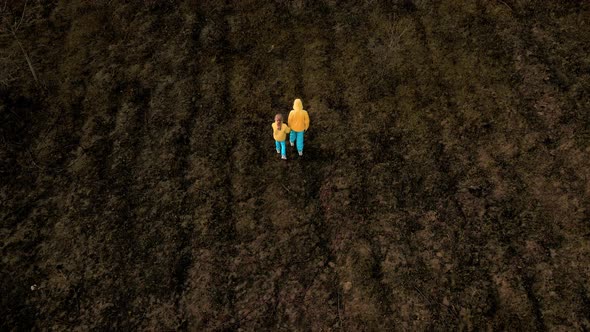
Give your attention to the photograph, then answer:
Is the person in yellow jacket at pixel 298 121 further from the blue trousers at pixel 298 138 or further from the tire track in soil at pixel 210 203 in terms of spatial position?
the tire track in soil at pixel 210 203

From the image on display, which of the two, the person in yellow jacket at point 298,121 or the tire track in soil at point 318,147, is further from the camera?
the person in yellow jacket at point 298,121

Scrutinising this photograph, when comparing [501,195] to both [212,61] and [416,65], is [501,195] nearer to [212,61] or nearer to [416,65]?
[416,65]

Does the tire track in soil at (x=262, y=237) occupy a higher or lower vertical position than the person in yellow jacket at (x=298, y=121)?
lower

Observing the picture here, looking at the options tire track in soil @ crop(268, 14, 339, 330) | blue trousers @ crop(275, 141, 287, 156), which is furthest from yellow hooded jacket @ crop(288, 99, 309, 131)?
tire track in soil @ crop(268, 14, 339, 330)

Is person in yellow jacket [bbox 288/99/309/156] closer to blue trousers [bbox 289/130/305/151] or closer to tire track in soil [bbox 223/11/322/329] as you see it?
blue trousers [bbox 289/130/305/151]

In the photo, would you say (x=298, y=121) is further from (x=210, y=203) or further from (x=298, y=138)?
(x=210, y=203)

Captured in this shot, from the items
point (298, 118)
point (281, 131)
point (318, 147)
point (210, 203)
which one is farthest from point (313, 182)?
point (210, 203)

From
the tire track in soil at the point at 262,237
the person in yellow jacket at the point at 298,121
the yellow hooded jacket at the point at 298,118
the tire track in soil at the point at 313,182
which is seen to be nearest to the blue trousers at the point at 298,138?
the person in yellow jacket at the point at 298,121
